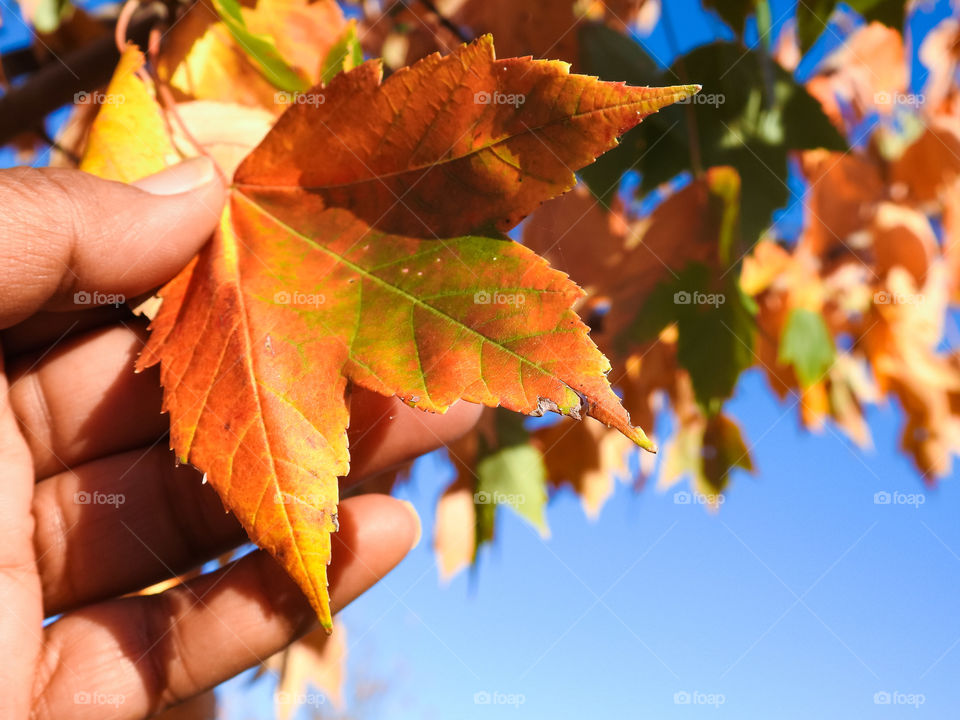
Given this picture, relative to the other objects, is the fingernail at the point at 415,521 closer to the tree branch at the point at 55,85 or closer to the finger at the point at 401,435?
the finger at the point at 401,435

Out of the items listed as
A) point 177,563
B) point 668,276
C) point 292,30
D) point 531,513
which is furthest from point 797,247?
point 177,563

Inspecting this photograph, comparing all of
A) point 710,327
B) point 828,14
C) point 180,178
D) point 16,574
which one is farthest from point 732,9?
point 16,574

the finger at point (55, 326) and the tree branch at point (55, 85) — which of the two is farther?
the tree branch at point (55, 85)

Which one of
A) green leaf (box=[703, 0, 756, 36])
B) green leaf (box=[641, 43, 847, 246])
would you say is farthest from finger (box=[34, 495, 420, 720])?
green leaf (box=[703, 0, 756, 36])

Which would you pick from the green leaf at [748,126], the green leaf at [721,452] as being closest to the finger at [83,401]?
the green leaf at [748,126]

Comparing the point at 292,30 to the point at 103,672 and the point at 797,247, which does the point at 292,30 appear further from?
the point at 797,247

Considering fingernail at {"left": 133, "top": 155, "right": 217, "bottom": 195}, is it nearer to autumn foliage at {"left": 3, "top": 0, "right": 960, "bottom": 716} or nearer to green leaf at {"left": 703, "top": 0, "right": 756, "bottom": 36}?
autumn foliage at {"left": 3, "top": 0, "right": 960, "bottom": 716}
